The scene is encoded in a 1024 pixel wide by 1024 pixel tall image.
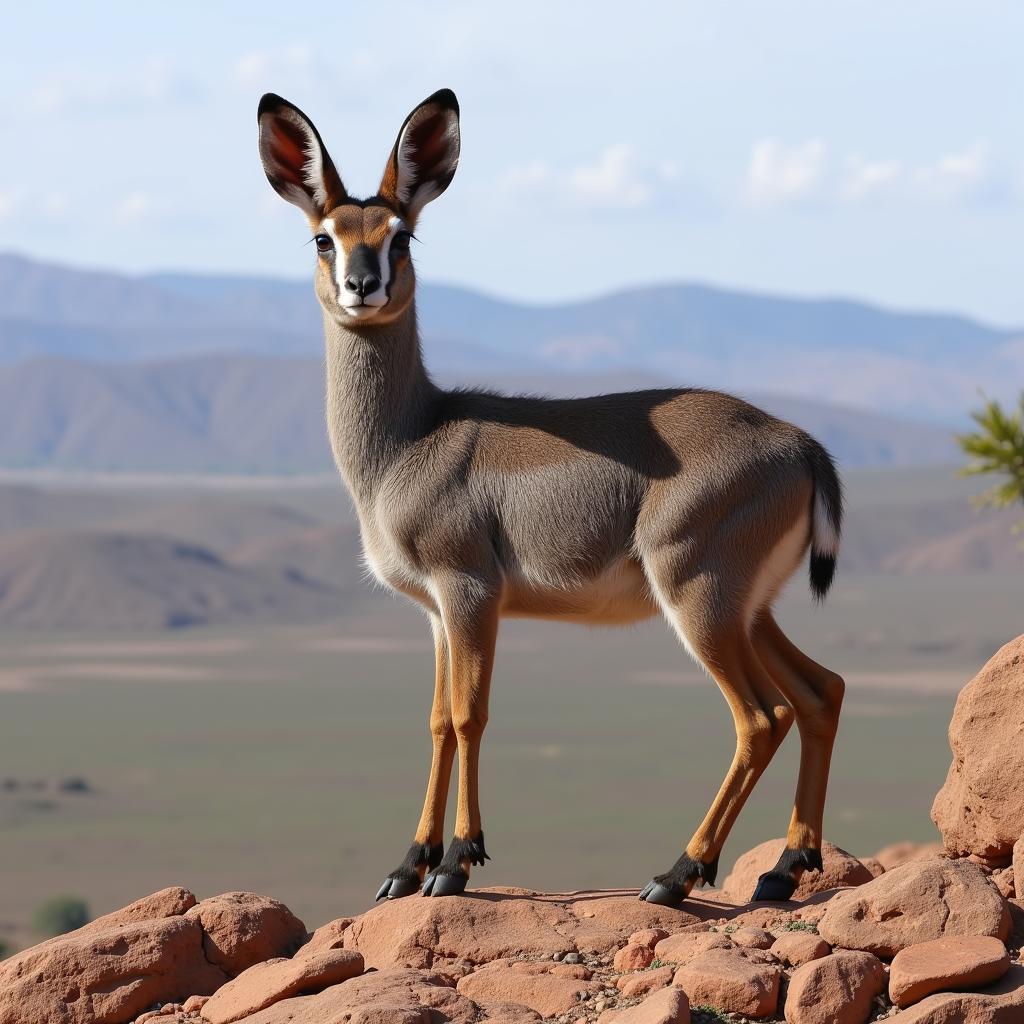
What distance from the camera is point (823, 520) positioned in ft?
35.7

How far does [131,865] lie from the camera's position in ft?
261

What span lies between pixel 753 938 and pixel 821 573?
2296mm

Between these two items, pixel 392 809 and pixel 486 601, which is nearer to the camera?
pixel 486 601

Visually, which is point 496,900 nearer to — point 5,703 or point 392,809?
point 392,809

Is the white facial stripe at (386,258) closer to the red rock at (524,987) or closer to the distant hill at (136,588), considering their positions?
the red rock at (524,987)

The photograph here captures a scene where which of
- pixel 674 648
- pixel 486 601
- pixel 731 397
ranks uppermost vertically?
pixel 731 397

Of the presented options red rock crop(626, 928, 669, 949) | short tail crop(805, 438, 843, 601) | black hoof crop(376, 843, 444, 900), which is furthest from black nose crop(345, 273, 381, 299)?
red rock crop(626, 928, 669, 949)

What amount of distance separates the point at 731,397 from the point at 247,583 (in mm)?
157204

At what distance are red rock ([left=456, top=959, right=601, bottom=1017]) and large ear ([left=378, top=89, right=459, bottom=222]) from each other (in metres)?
4.67

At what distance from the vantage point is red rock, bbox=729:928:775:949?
9.91m

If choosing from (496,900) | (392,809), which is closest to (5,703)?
(392,809)

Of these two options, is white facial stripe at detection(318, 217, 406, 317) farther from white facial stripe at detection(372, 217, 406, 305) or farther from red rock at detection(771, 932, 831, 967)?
red rock at detection(771, 932, 831, 967)

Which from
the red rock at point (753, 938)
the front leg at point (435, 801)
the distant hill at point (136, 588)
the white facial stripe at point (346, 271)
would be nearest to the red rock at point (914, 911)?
the red rock at point (753, 938)

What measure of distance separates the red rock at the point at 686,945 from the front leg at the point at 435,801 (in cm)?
172
